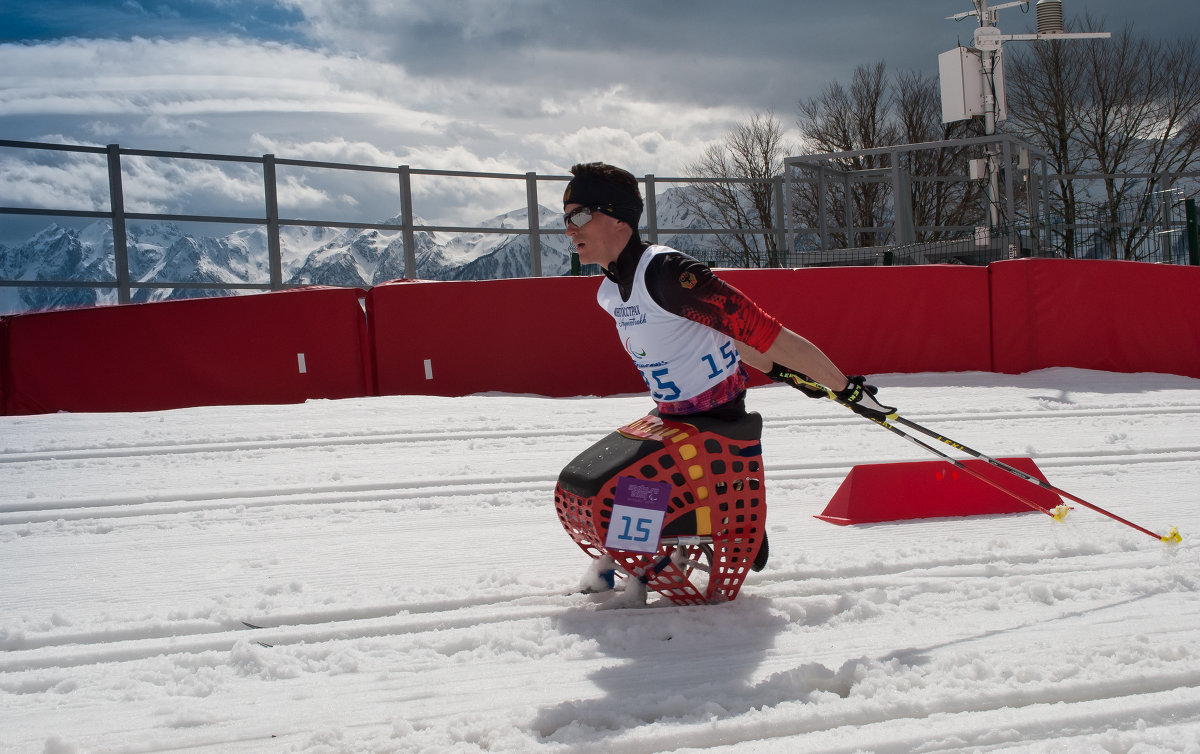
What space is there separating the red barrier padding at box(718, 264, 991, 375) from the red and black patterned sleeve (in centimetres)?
707

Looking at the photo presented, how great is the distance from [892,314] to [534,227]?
5109 mm

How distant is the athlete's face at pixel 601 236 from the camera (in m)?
2.66

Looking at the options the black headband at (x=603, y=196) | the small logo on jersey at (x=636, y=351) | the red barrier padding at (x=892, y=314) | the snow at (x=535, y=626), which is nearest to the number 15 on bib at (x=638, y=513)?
the snow at (x=535, y=626)

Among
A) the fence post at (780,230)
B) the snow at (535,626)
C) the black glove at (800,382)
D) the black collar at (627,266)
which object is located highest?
the fence post at (780,230)

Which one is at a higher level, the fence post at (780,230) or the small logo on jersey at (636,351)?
the fence post at (780,230)

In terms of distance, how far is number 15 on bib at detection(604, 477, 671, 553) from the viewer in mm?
2484

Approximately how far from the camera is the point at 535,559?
3.32 m

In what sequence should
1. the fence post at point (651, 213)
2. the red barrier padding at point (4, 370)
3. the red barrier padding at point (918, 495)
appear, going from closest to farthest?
the red barrier padding at point (918, 495), the red barrier padding at point (4, 370), the fence post at point (651, 213)

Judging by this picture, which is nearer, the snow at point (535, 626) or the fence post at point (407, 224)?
the snow at point (535, 626)

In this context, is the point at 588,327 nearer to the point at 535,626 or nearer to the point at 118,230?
the point at 118,230

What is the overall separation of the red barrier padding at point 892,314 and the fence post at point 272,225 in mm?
5408

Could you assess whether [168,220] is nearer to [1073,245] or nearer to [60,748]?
[60,748]

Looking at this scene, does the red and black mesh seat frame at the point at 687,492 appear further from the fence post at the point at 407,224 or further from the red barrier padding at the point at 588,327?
the fence post at the point at 407,224

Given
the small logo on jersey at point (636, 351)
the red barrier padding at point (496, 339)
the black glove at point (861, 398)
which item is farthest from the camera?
the red barrier padding at point (496, 339)
